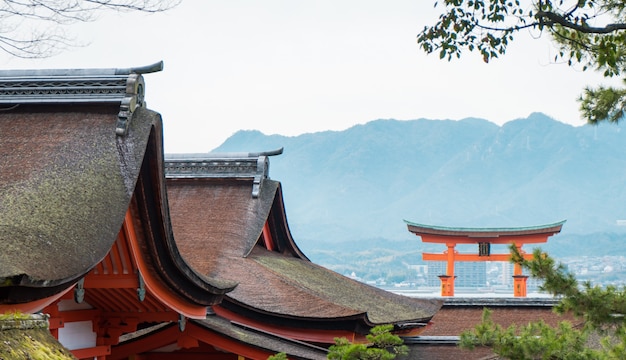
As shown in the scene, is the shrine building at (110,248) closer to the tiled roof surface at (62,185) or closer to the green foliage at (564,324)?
the tiled roof surface at (62,185)

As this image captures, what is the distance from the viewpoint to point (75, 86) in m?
7.23

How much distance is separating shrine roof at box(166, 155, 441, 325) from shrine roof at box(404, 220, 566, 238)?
20.8 ft

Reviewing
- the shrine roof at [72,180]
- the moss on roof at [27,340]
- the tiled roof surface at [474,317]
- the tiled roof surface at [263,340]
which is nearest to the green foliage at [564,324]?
the tiled roof surface at [263,340]

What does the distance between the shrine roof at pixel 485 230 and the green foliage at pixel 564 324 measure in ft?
41.5

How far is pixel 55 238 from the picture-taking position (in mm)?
5484

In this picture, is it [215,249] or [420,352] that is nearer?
[215,249]

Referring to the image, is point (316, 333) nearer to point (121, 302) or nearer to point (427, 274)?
point (121, 302)

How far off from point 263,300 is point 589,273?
12327cm

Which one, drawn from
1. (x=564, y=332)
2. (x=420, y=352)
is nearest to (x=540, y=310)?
(x=420, y=352)

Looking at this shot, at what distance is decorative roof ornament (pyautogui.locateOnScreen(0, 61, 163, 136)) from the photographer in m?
7.08

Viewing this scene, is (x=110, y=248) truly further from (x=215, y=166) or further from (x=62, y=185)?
(x=215, y=166)

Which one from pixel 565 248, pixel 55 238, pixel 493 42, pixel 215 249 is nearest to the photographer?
pixel 55 238

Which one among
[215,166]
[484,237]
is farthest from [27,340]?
[484,237]

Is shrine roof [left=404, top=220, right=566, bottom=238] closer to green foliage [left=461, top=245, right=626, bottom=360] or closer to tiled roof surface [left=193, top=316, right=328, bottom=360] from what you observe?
tiled roof surface [left=193, top=316, right=328, bottom=360]
